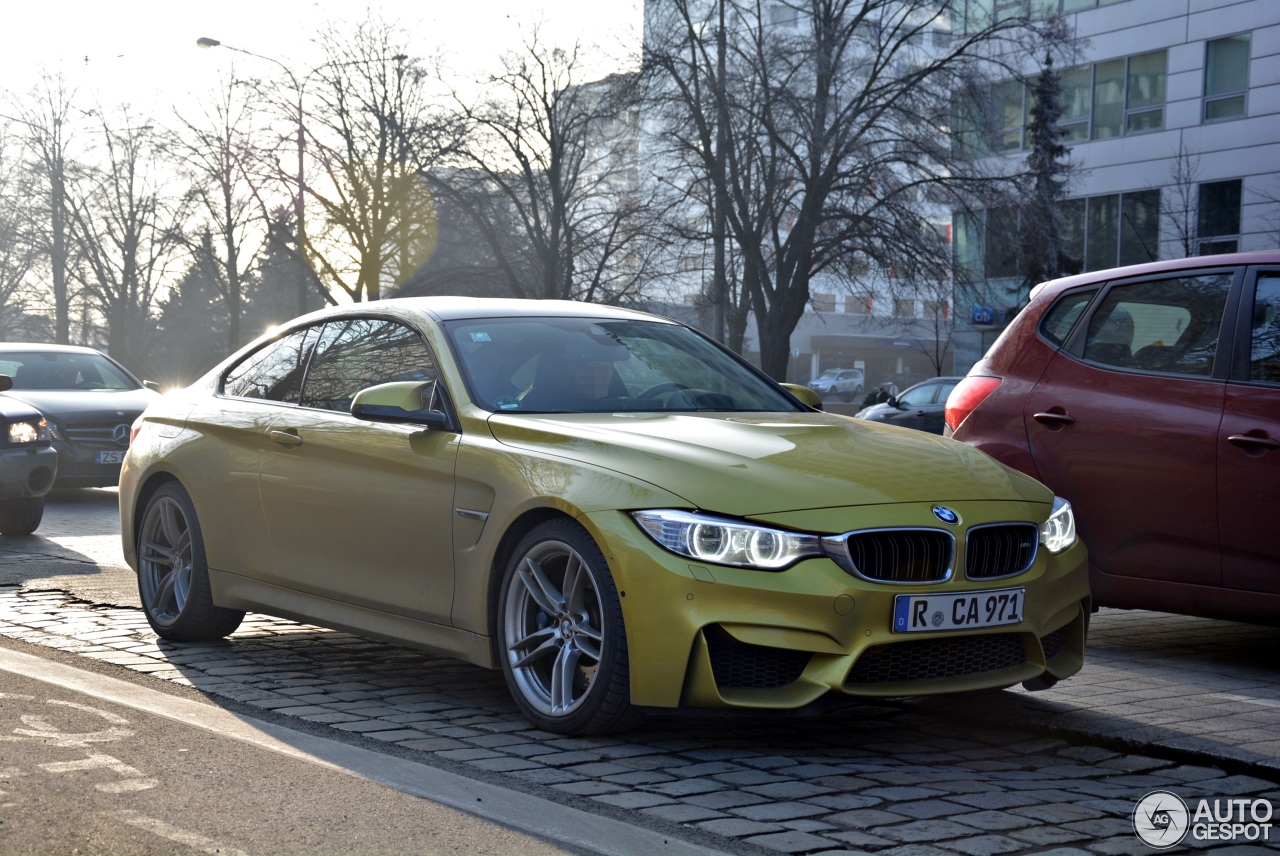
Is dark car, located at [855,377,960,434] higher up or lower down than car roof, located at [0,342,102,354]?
lower down

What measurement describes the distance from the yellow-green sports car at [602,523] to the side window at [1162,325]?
153cm

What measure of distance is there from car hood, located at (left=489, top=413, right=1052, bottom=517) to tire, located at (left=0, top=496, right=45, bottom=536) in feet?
24.3

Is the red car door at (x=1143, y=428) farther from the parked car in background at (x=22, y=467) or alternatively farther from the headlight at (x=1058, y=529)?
the parked car in background at (x=22, y=467)

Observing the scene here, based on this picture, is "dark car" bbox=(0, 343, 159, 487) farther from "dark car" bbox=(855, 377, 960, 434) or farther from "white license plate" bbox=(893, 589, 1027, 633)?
"dark car" bbox=(855, 377, 960, 434)

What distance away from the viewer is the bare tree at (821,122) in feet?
90.6

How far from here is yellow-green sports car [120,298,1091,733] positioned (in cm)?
455

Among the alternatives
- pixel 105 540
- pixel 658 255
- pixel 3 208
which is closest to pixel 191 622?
pixel 105 540

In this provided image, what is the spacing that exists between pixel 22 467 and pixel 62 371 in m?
5.26

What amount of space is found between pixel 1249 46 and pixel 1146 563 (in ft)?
112

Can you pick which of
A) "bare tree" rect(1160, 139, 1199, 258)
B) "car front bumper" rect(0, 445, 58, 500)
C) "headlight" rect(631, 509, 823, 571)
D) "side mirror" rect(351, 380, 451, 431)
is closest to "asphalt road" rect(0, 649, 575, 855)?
"headlight" rect(631, 509, 823, 571)

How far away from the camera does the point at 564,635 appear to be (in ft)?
16.2

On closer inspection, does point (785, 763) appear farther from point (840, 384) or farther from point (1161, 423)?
point (840, 384)

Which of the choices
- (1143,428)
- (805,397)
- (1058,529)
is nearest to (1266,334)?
(1143,428)

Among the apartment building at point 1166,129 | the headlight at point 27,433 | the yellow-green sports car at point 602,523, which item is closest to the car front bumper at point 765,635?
the yellow-green sports car at point 602,523
